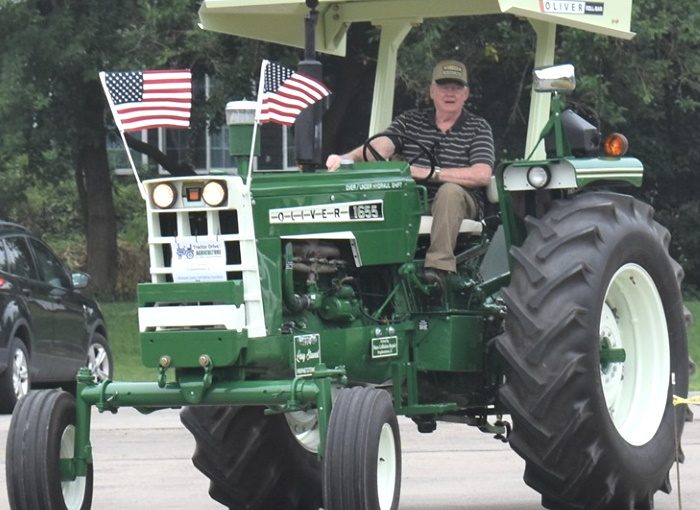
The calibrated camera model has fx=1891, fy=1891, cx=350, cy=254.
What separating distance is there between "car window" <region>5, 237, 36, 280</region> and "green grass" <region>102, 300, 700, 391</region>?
2.00 metres

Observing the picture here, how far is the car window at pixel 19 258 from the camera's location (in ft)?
58.0

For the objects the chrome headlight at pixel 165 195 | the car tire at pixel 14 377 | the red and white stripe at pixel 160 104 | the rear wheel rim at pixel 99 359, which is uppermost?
the red and white stripe at pixel 160 104

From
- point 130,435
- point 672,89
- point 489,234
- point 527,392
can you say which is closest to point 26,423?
point 527,392

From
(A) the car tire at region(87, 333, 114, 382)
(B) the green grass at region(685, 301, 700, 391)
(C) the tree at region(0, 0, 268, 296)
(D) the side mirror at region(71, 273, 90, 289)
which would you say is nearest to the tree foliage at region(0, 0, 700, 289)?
(C) the tree at region(0, 0, 268, 296)

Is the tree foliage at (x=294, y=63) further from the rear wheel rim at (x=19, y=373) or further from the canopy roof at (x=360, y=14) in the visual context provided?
the canopy roof at (x=360, y=14)

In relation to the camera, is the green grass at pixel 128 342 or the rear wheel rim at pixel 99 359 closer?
the rear wheel rim at pixel 99 359

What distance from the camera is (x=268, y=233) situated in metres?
8.62

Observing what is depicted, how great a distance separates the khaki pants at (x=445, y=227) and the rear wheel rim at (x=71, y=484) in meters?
2.04

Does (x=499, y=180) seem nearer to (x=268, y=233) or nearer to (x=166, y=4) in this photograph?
(x=268, y=233)

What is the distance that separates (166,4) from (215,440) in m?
15.6

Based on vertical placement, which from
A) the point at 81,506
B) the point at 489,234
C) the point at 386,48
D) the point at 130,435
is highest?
the point at 386,48

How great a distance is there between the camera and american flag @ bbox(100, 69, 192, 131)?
27.4ft

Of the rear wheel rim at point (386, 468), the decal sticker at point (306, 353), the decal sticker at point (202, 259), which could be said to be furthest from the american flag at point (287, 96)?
the rear wheel rim at point (386, 468)

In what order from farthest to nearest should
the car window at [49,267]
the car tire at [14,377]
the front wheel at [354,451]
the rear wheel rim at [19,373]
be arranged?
the car window at [49,267] < the rear wheel rim at [19,373] < the car tire at [14,377] < the front wheel at [354,451]
